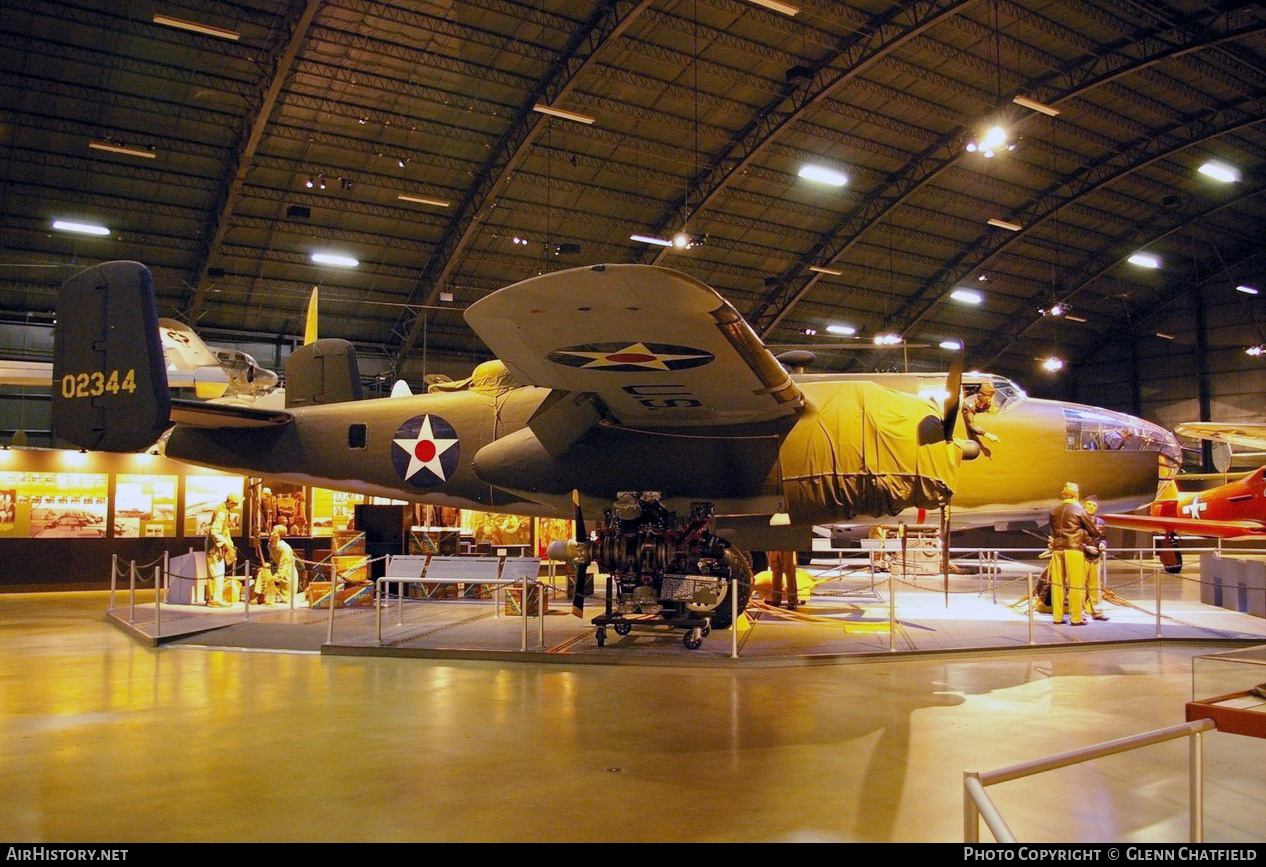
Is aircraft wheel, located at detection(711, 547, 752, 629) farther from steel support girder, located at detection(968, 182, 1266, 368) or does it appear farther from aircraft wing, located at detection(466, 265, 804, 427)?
steel support girder, located at detection(968, 182, 1266, 368)

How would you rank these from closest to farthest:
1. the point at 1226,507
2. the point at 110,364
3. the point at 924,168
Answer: the point at 110,364
the point at 1226,507
the point at 924,168

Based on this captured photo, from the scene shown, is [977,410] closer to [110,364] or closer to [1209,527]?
[1209,527]

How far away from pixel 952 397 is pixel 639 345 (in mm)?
3442

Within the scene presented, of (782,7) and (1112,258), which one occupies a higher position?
(782,7)

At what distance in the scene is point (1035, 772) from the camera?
8.69 feet

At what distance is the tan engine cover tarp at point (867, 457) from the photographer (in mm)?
9703

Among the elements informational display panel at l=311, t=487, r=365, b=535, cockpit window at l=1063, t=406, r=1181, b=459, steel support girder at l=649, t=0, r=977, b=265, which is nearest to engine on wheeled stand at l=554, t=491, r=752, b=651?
cockpit window at l=1063, t=406, r=1181, b=459

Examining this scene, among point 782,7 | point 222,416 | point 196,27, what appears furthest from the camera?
point 782,7

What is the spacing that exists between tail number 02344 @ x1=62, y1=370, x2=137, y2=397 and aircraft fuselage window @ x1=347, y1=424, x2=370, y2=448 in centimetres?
272

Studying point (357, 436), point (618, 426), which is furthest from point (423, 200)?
point (618, 426)

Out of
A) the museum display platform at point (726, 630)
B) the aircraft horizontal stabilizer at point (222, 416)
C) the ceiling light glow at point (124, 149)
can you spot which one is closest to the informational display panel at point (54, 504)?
the museum display platform at point (726, 630)

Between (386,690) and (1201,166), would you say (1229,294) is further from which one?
(386,690)

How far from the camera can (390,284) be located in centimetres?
2977

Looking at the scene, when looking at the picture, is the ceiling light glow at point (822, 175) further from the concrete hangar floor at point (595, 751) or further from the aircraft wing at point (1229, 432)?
the concrete hangar floor at point (595, 751)
